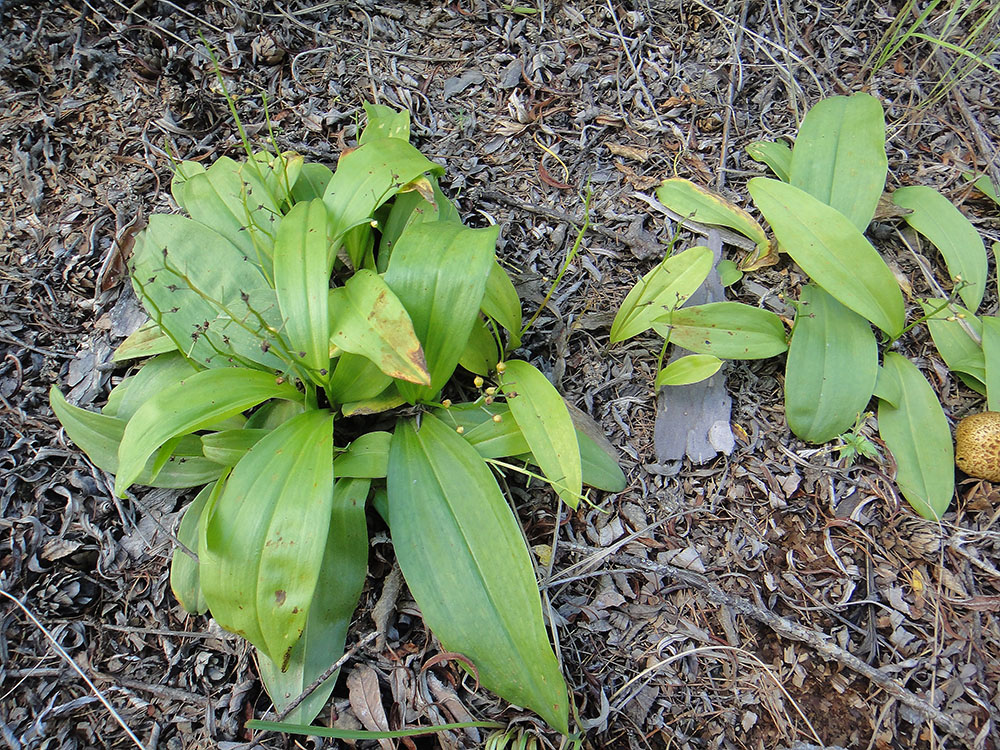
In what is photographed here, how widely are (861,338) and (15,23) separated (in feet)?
11.5

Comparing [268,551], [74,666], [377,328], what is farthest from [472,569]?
[74,666]

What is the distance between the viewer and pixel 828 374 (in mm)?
1855

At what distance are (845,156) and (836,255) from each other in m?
0.44

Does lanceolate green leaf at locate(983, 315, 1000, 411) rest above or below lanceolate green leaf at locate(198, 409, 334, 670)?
above

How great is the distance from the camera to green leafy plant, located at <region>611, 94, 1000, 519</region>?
1.83 metres

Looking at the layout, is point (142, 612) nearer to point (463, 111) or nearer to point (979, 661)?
point (463, 111)

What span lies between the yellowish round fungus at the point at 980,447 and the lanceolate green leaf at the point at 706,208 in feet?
2.68

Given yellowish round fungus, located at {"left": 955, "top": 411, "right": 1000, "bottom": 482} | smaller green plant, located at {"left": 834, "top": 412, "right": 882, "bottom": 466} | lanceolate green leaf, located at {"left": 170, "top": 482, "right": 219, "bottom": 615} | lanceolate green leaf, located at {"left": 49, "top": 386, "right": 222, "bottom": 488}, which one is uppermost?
yellowish round fungus, located at {"left": 955, "top": 411, "right": 1000, "bottom": 482}

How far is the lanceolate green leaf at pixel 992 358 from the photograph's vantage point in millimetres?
1849

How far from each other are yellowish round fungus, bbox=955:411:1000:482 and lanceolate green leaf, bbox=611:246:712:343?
2.92ft

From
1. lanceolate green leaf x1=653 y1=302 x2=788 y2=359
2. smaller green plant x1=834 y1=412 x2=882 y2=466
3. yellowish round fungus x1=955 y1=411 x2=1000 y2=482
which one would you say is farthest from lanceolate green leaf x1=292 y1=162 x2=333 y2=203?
yellowish round fungus x1=955 y1=411 x2=1000 y2=482

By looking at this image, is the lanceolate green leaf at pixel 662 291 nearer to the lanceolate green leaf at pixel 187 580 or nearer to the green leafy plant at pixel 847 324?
the green leafy plant at pixel 847 324

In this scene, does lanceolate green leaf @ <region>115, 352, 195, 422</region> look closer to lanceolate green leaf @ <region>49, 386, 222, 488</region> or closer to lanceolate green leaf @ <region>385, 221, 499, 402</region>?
lanceolate green leaf @ <region>49, 386, 222, 488</region>

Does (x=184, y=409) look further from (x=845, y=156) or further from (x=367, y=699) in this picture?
(x=845, y=156)
